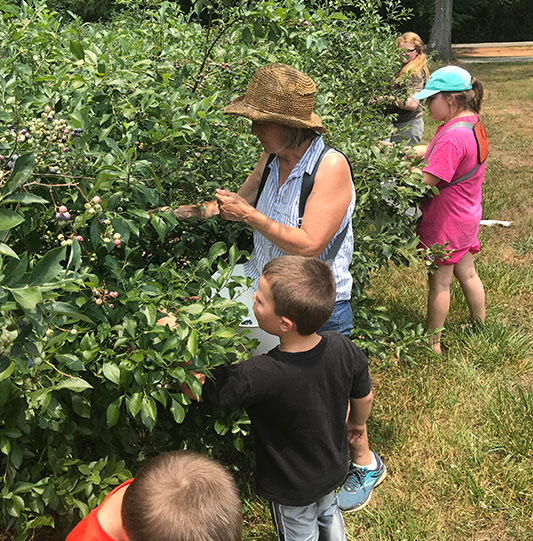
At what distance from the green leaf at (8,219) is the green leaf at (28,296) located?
0.13m

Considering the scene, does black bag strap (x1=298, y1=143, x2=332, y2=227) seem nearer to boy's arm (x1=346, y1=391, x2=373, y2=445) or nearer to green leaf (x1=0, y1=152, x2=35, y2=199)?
boy's arm (x1=346, y1=391, x2=373, y2=445)

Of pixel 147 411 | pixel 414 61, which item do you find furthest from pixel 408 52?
pixel 147 411

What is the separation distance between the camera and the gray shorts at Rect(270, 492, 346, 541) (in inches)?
92.4

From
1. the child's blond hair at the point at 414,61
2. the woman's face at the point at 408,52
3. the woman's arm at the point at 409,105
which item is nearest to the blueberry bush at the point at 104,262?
the woman's arm at the point at 409,105

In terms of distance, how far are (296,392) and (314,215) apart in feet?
2.27

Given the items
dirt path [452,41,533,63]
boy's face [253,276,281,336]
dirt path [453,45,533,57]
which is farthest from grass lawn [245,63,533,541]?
dirt path [453,45,533,57]

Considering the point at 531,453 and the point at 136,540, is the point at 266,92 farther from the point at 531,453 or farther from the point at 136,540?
the point at 531,453

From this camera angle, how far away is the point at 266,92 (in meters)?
2.49

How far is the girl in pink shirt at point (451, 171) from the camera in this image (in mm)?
3641

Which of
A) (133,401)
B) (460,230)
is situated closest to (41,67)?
(133,401)

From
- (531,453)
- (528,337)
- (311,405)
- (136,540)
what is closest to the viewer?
(136,540)

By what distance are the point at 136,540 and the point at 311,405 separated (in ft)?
2.85

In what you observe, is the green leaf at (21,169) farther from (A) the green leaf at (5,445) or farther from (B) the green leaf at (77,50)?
(B) the green leaf at (77,50)

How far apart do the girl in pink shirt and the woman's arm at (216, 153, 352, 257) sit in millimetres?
1309
